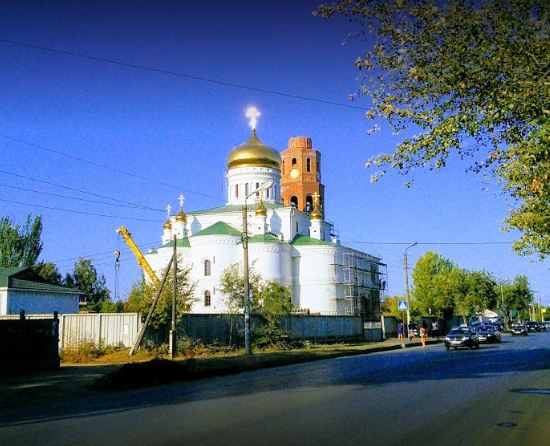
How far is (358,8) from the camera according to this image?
10984 millimetres

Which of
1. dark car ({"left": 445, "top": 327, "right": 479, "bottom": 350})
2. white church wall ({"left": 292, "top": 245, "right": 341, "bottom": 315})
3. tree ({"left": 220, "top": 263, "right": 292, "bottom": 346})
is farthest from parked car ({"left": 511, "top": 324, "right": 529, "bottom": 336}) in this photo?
tree ({"left": 220, "top": 263, "right": 292, "bottom": 346})

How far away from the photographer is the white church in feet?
201

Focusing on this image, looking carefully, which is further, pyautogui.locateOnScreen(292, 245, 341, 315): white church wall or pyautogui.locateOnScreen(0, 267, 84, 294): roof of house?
pyautogui.locateOnScreen(292, 245, 341, 315): white church wall

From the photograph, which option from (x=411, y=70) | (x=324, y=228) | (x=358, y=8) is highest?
(x=324, y=228)

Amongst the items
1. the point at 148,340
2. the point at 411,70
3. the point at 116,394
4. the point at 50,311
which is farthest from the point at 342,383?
the point at 50,311

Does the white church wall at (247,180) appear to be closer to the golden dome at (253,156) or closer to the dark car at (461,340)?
the golden dome at (253,156)

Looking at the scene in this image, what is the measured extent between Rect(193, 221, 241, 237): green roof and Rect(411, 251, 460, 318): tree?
29852 millimetres

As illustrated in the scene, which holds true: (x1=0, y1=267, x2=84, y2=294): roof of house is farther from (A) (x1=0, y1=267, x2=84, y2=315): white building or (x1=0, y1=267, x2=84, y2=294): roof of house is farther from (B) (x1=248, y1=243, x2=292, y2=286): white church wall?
(B) (x1=248, y1=243, x2=292, y2=286): white church wall

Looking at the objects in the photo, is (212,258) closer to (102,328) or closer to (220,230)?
(220,230)

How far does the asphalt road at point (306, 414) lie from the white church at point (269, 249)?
146 ft

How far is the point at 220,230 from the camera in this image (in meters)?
62.9

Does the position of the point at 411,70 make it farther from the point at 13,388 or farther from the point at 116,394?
the point at 13,388

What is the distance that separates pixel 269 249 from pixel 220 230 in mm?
5482

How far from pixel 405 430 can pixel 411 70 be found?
6.07 m
